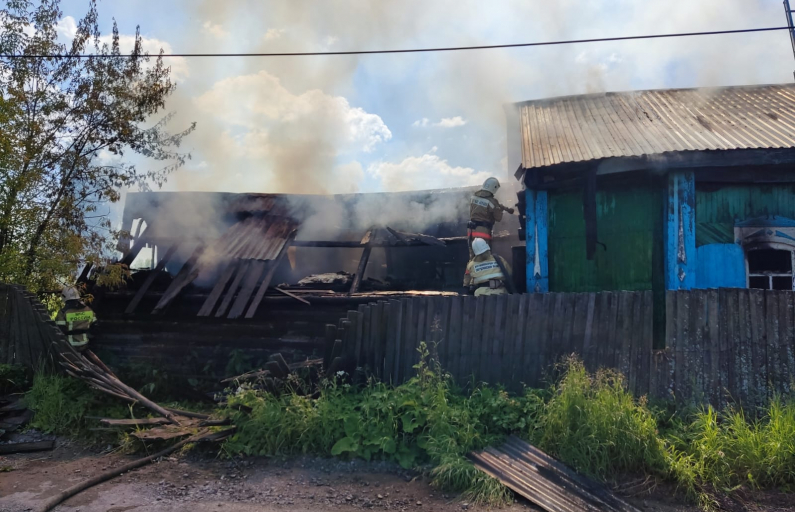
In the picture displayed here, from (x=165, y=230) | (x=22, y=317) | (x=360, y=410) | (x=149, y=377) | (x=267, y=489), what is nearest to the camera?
(x=267, y=489)

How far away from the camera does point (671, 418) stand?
5.02m

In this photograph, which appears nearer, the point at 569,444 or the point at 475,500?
the point at 475,500

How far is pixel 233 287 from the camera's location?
8.43 meters

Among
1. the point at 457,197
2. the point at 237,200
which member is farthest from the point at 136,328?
the point at 457,197

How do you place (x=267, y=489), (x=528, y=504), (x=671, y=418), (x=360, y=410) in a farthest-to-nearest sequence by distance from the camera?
1. (x=360, y=410)
2. (x=671, y=418)
3. (x=267, y=489)
4. (x=528, y=504)

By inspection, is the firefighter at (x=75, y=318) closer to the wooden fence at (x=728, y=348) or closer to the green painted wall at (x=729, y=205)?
the wooden fence at (x=728, y=348)

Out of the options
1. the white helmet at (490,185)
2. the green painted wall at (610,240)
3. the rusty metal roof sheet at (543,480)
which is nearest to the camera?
the rusty metal roof sheet at (543,480)

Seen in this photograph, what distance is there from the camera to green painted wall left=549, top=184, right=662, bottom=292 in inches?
299

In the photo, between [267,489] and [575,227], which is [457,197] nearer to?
[575,227]

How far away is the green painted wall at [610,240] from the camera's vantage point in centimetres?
761

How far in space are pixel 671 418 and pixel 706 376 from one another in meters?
0.64

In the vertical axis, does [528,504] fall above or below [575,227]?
below

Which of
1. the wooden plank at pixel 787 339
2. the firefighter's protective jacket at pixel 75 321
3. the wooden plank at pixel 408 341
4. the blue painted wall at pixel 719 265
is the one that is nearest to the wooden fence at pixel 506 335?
the wooden plank at pixel 408 341

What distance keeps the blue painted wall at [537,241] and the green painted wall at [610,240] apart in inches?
5.9
